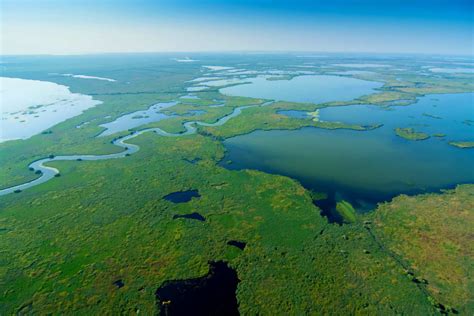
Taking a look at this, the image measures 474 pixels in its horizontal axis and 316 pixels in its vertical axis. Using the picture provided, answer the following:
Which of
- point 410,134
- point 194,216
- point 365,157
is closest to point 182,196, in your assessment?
point 194,216

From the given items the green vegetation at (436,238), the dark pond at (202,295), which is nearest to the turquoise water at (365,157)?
the green vegetation at (436,238)

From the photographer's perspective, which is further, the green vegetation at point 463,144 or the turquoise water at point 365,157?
the green vegetation at point 463,144

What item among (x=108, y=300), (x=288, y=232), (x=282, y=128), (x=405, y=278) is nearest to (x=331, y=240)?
(x=288, y=232)

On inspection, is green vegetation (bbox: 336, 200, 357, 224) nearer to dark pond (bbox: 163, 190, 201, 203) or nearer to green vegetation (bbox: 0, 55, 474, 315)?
green vegetation (bbox: 0, 55, 474, 315)

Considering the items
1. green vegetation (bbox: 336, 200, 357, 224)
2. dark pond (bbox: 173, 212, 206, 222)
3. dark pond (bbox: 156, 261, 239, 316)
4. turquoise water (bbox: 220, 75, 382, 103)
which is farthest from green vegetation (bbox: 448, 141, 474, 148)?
dark pond (bbox: 156, 261, 239, 316)

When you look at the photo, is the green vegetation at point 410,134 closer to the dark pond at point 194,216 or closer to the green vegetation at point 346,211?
the green vegetation at point 346,211
